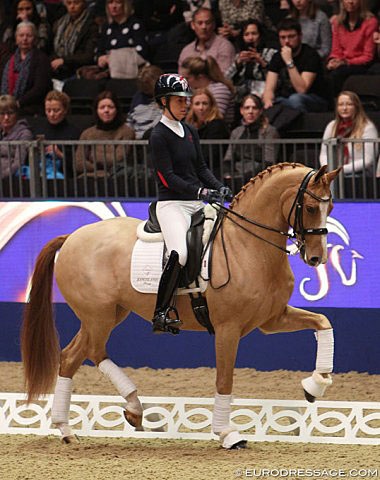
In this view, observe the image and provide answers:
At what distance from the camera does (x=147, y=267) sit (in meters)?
8.32

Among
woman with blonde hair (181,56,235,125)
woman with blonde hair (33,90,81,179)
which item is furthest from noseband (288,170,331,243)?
woman with blonde hair (181,56,235,125)

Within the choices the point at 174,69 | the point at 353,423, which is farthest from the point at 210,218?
the point at 174,69

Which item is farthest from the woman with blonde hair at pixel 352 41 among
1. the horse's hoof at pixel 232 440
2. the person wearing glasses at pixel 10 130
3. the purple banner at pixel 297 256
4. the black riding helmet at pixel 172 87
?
the horse's hoof at pixel 232 440

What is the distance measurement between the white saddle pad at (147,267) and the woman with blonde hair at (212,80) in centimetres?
390

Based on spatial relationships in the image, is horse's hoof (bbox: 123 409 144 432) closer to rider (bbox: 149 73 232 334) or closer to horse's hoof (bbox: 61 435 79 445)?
horse's hoof (bbox: 61 435 79 445)

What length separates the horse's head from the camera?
7781mm

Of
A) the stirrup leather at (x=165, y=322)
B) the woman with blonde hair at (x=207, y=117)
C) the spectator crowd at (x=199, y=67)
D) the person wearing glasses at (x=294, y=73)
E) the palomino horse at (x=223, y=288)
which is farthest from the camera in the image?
the person wearing glasses at (x=294, y=73)

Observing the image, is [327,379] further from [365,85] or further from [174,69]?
[174,69]

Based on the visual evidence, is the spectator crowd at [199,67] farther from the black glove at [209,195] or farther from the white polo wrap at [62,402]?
the white polo wrap at [62,402]

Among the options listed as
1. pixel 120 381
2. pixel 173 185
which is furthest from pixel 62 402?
pixel 173 185

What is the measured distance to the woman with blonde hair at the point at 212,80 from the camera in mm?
12023

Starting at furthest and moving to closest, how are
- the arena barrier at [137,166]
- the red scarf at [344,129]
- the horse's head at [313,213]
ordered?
the red scarf at [344,129]
the arena barrier at [137,166]
the horse's head at [313,213]

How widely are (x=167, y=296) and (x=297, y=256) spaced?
2.54 meters

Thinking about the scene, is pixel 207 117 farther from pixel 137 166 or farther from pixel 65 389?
pixel 65 389
